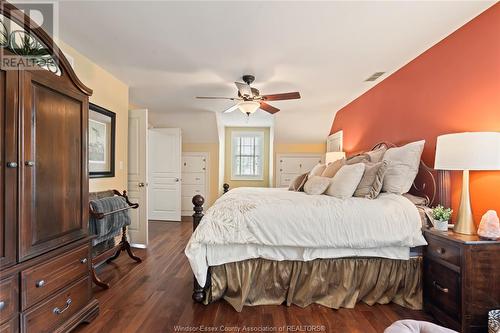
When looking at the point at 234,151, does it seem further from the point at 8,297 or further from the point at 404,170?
the point at 8,297

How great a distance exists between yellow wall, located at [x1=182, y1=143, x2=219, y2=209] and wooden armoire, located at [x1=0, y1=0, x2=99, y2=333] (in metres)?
4.17

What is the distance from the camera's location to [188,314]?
200 centimetres

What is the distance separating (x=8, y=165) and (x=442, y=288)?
116 inches

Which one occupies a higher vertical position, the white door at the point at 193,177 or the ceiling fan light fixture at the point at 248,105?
the ceiling fan light fixture at the point at 248,105

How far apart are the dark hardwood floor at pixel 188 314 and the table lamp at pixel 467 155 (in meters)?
0.86

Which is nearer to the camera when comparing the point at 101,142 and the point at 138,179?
the point at 101,142

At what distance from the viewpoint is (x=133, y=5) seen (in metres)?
1.84

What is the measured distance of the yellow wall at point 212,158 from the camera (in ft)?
20.0

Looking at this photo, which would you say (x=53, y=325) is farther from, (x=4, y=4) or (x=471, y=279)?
(x=471, y=279)

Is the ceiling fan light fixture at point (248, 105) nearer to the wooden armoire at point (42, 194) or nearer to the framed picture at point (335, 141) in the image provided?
the wooden armoire at point (42, 194)

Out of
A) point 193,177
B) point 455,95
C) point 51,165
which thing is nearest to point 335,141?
point 455,95

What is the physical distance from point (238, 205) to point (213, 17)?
61.7 inches

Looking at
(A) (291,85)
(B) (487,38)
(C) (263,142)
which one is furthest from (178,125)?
(B) (487,38)

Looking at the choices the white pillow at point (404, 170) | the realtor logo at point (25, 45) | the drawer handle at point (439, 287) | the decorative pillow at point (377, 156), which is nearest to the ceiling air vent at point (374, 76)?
the decorative pillow at point (377, 156)
